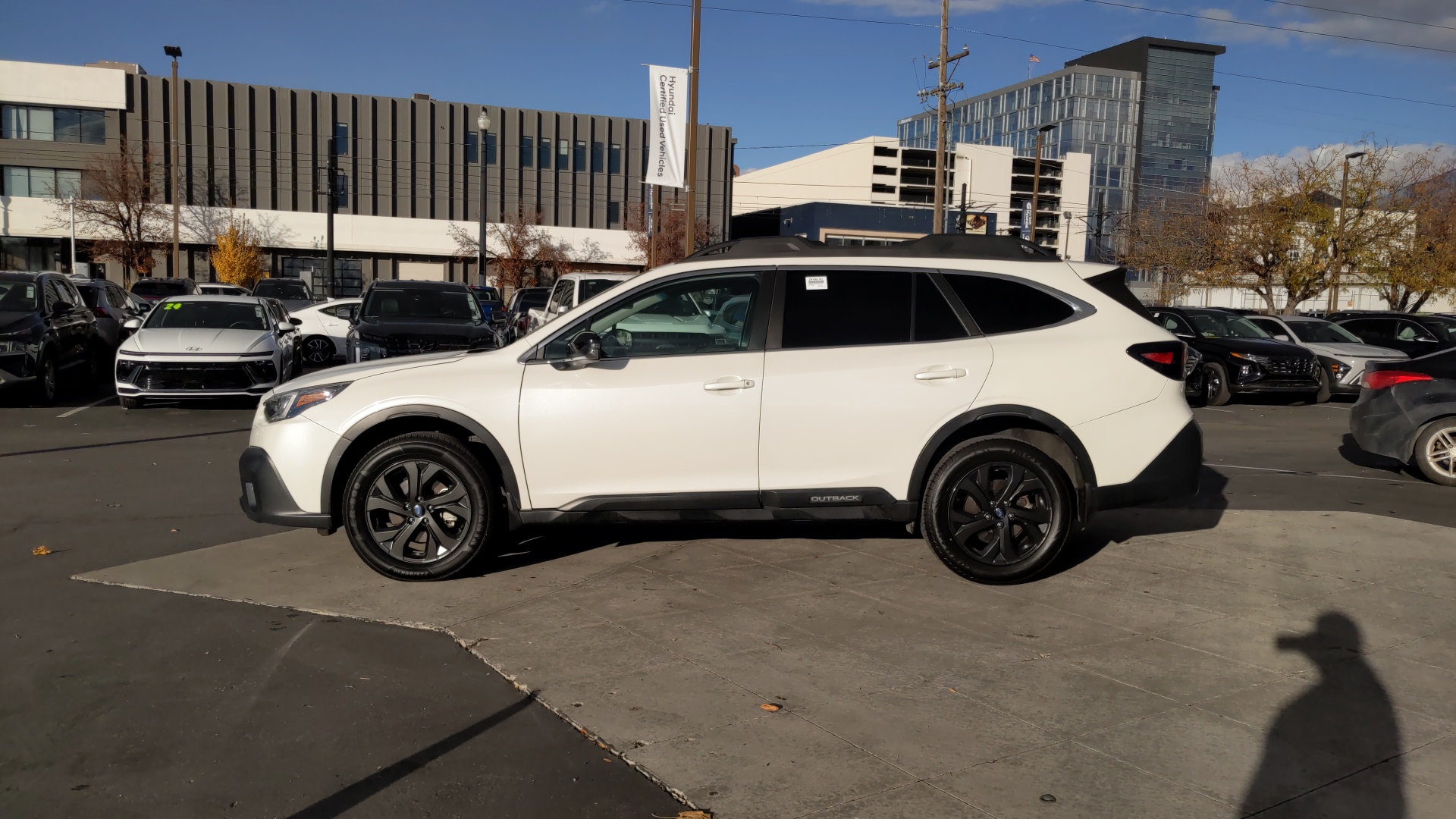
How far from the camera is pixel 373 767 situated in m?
3.74

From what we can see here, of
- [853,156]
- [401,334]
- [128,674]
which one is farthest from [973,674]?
[853,156]

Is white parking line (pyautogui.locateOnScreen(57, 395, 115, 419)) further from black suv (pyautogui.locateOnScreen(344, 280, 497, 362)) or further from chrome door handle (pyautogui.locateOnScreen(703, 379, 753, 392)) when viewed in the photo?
chrome door handle (pyautogui.locateOnScreen(703, 379, 753, 392))

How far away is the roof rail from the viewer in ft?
20.2

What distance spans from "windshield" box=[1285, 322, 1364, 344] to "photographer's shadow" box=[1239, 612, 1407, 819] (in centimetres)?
1717

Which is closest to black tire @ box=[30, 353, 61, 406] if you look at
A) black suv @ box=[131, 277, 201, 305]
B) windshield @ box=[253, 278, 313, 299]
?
black suv @ box=[131, 277, 201, 305]

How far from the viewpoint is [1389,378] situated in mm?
10344

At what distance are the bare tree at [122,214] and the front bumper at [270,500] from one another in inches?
2134

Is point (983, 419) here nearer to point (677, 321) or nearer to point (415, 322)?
point (677, 321)

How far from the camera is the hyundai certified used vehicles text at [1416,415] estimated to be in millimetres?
9945

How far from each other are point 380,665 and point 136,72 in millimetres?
67073

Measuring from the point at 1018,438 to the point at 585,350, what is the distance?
242cm

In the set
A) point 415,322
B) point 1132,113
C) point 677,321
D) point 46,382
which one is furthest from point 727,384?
point 1132,113

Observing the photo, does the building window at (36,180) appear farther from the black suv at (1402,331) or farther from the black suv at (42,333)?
the black suv at (1402,331)

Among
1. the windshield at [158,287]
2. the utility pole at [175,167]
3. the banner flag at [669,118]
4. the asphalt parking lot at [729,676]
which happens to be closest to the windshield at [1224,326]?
the banner flag at [669,118]
